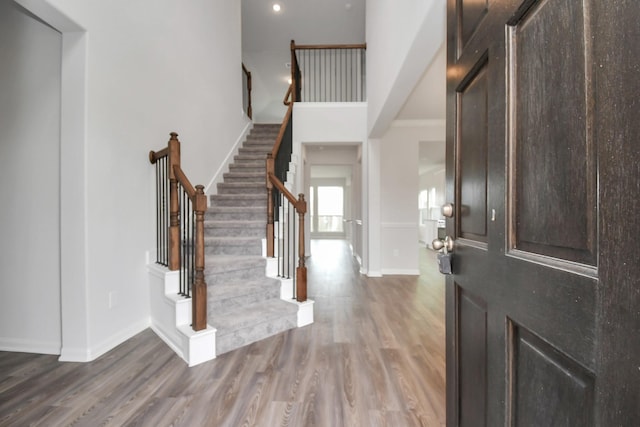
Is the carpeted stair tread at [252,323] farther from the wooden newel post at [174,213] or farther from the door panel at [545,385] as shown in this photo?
the door panel at [545,385]

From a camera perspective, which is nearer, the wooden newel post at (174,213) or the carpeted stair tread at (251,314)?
the carpeted stair tread at (251,314)

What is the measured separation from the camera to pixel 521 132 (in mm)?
666

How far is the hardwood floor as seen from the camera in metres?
1.49

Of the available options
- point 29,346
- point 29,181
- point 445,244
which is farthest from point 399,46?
point 29,346

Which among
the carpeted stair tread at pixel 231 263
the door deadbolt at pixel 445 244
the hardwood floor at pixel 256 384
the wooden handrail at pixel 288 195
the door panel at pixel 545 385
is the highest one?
the wooden handrail at pixel 288 195

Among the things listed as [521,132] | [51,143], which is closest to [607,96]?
[521,132]

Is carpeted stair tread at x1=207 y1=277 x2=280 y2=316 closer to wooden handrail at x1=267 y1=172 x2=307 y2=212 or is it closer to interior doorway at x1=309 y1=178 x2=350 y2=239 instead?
wooden handrail at x1=267 y1=172 x2=307 y2=212

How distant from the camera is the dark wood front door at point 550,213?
16.5 inches

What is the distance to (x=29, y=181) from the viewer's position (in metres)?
2.10

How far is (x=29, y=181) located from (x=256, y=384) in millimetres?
2190

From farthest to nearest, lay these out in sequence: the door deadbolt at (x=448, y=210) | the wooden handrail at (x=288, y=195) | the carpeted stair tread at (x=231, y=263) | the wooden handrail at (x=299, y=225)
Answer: the wooden handrail at (x=288, y=195)
the wooden handrail at (x=299, y=225)
the carpeted stair tread at (x=231, y=263)
the door deadbolt at (x=448, y=210)

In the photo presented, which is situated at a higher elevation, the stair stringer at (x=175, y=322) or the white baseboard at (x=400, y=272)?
the stair stringer at (x=175, y=322)

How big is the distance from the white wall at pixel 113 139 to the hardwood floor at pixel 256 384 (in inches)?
12.1

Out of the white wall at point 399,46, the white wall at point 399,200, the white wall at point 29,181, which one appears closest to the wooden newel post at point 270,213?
the white wall at point 399,46
